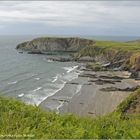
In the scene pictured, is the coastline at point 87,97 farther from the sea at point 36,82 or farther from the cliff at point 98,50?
the cliff at point 98,50

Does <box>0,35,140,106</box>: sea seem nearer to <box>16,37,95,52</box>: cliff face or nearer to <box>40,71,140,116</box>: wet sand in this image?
<box>40,71,140,116</box>: wet sand

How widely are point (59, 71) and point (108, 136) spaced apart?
70609 mm

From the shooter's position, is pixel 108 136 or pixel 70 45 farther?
pixel 70 45

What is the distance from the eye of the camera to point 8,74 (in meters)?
71.8

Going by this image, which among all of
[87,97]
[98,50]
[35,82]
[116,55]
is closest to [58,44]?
[98,50]

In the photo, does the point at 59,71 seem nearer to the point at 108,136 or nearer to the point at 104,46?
the point at 104,46

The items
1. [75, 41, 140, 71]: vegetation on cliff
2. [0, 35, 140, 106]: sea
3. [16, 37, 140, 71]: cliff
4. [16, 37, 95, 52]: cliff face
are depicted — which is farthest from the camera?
[16, 37, 95, 52]: cliff face

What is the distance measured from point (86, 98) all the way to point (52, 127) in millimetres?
40249

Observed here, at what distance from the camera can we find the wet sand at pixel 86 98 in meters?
42.9

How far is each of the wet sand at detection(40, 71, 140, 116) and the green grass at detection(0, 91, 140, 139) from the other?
2411 centimetres

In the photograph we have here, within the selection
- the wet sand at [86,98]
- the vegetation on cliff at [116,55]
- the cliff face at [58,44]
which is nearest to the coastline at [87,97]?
the wet sand at [86,98]

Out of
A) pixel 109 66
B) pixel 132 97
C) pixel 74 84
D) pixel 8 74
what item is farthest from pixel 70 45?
pixel 132 97

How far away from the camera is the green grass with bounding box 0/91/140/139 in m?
9.39

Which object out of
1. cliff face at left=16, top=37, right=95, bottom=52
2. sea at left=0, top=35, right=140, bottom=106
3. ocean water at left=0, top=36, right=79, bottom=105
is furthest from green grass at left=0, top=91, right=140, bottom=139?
cliff face at left=16, top=37, right=95, bottom=52
